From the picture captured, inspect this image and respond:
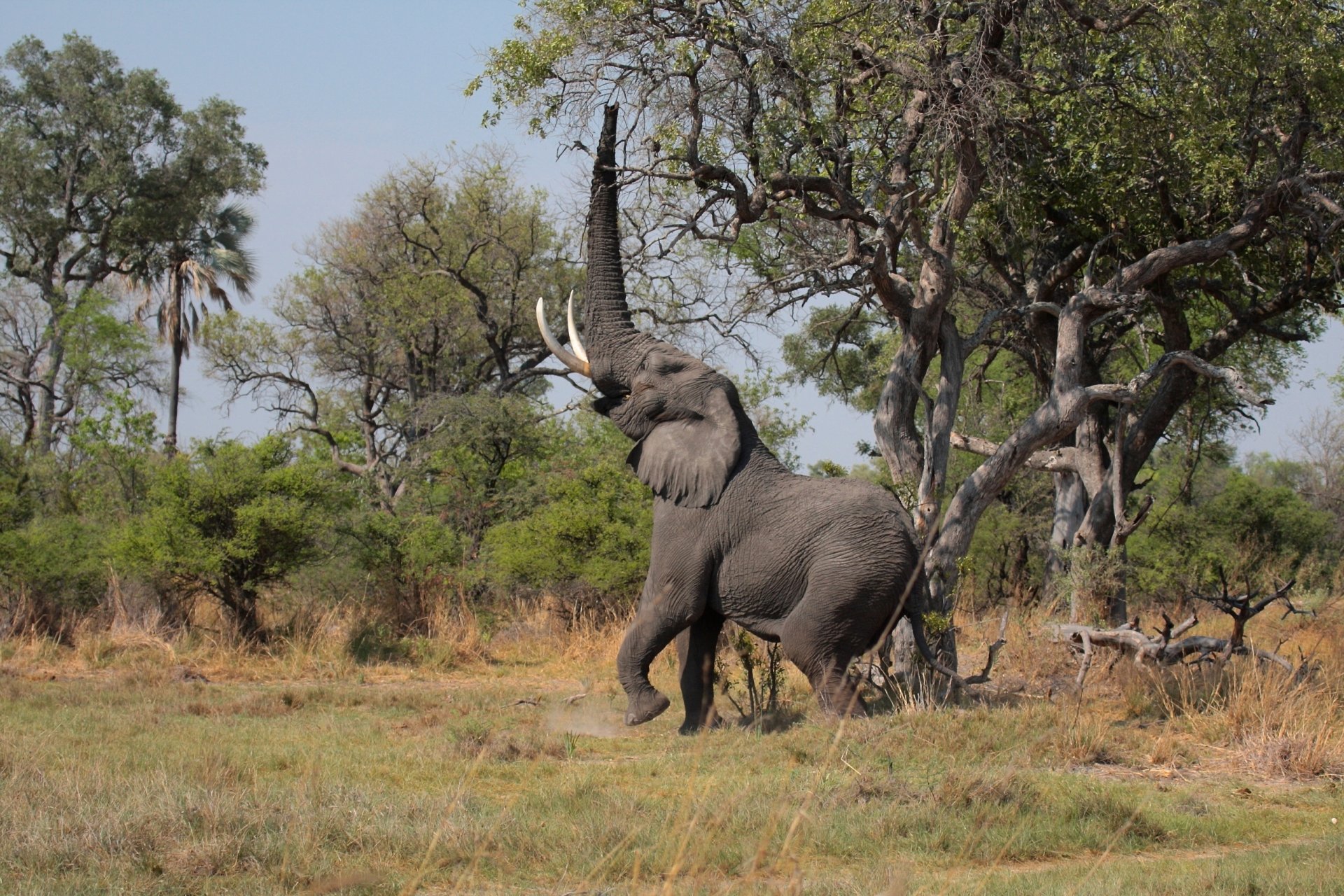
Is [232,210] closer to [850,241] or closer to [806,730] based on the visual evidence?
[850,241]

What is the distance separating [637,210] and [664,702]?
5401mm

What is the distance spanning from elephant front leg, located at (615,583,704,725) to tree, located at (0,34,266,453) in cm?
2636

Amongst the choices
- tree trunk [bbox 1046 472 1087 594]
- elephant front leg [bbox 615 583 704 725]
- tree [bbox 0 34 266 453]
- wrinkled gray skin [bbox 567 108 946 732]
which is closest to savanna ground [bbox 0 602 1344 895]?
elephant front leg [bbox 615 583 704 725]

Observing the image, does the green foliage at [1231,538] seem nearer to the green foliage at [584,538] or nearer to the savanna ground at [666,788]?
the green foliage at [584,538]

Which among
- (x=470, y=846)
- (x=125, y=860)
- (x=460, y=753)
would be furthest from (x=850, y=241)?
(x=125, y=860)

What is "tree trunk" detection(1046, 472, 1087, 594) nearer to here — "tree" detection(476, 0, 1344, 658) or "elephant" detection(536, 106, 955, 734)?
"tree" detection(476, 0, 1344, 658)

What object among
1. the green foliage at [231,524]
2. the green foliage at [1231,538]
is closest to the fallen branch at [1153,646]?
the green foliage at [1231,538]

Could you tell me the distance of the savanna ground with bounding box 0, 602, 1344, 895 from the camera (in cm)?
A: 529

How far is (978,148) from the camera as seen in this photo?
40.3ft

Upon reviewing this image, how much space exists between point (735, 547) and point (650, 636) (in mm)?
930

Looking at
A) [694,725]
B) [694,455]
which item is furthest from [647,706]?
[694,455]

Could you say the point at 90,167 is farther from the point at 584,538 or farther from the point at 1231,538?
the point at 1231,538

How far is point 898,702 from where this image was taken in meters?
9.95

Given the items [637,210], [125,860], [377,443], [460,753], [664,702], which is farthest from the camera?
[377,443]
